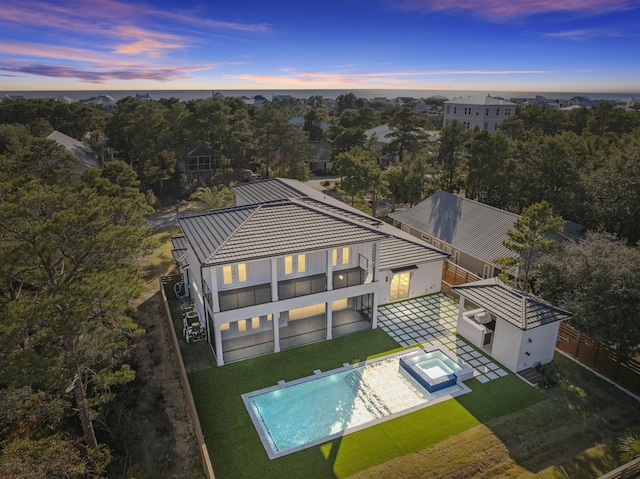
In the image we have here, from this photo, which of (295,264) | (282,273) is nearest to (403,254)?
(295,264)

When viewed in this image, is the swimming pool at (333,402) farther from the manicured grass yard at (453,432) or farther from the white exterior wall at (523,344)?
the white exterior wall at (523,344)

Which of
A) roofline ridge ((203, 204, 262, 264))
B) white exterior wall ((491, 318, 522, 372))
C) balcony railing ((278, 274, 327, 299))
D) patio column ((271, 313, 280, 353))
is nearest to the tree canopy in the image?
white exterior wall ((491, 318, 522, 372))

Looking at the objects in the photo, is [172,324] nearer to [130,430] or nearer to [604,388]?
[130,430]

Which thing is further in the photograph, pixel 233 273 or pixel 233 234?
pixel 233 273

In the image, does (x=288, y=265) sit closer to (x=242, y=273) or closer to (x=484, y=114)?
(x=242, y=273)

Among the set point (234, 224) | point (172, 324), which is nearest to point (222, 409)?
point (172, 324)

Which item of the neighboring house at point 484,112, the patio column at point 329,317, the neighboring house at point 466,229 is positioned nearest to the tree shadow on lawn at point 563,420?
the patio column at point 329,317
